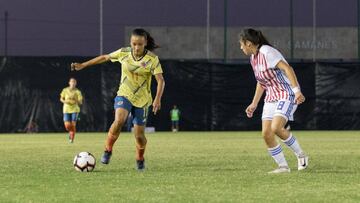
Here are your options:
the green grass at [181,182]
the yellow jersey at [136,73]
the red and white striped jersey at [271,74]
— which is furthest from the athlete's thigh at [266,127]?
the yellow jersey at [136,73]

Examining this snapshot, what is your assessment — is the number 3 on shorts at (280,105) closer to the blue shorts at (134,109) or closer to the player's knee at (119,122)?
the blue shorts at (134,109)

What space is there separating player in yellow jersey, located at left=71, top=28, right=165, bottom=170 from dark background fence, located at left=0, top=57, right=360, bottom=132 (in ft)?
78.5

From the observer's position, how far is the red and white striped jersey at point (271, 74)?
11.0 meters

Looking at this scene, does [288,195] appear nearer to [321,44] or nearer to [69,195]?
[69,195]

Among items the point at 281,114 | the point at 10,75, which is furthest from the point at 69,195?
the point at 10,75

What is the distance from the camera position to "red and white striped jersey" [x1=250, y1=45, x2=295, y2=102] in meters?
11.0

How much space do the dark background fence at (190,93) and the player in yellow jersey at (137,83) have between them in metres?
23.9

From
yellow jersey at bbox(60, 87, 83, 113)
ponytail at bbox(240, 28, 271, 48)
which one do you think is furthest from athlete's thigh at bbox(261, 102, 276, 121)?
yellow jersey at bbox(60, 87, 83, 113)

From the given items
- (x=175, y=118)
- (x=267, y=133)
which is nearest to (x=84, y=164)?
(x=267, y=133)

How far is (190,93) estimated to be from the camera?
122 feet

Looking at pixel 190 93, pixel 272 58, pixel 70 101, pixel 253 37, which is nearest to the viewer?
pixel 272 58

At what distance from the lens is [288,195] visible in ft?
26.8

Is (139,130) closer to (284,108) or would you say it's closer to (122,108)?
(122,108)

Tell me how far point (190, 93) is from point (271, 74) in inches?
1024
